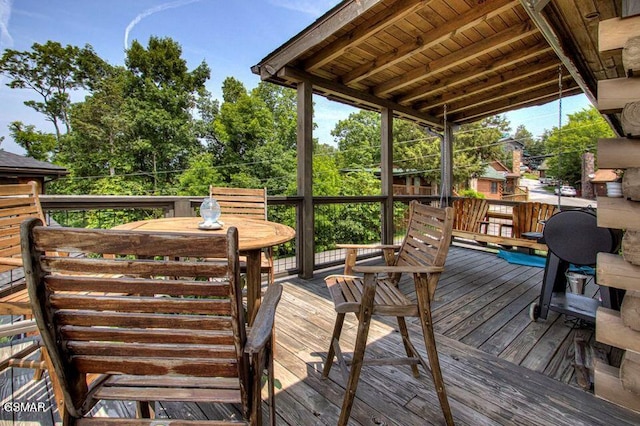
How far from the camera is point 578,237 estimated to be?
2.28 meters

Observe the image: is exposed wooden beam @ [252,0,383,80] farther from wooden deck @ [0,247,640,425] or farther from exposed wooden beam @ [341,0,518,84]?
wooden deck @ [0,247,640,425]

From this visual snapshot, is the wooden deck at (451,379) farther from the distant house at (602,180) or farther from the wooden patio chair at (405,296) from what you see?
the distant house at (602,180)

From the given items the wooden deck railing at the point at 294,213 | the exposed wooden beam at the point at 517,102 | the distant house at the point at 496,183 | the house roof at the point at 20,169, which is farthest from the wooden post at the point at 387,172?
the distant house at the point at 496,183

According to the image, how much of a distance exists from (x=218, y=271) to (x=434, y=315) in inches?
96.4

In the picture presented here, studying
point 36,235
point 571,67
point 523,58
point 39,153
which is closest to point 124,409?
point 36,235

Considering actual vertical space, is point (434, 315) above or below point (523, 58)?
below

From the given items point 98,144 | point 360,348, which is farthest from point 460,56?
point 98,144

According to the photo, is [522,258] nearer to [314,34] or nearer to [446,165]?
[446,165]

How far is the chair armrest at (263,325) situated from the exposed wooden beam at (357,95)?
10.1ft

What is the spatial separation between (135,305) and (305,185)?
300cm

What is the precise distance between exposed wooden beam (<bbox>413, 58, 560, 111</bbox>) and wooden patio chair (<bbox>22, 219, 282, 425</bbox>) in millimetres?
4615

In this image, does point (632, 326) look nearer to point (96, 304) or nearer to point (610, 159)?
point (610, 159)

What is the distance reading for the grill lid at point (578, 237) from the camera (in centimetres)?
217

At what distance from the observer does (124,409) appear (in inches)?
58.8
